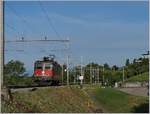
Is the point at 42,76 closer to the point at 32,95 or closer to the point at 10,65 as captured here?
the point at 32,95

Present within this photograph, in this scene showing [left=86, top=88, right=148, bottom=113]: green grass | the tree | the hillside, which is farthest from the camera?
the tree

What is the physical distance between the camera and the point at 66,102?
34.2m

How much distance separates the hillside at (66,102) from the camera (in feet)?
74.4

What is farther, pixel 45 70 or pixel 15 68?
pixel 15 68

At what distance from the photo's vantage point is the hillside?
22.7m

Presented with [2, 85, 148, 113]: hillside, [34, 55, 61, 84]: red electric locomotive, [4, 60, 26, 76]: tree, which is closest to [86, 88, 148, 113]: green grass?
[2, 85, 148, 113]: hillside

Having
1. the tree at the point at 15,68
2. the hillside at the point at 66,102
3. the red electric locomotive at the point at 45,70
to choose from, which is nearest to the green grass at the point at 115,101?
the hillside at the point at 66,102

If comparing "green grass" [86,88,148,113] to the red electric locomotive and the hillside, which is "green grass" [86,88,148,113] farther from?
the red electric locomotive

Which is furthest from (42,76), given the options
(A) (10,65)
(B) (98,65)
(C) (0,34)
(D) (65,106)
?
(B) (98,65)

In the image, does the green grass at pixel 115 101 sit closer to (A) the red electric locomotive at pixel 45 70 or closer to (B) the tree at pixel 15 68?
(A) the red electric locomotive at pixel 45 70

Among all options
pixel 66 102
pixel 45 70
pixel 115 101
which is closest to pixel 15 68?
pixel 45 70

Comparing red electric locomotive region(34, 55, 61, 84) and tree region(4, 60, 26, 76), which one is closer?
red electric locomotive region(34, 55, 61, 84)

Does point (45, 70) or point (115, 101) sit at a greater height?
point (45, 70)

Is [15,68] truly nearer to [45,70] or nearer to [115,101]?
[45,70]
